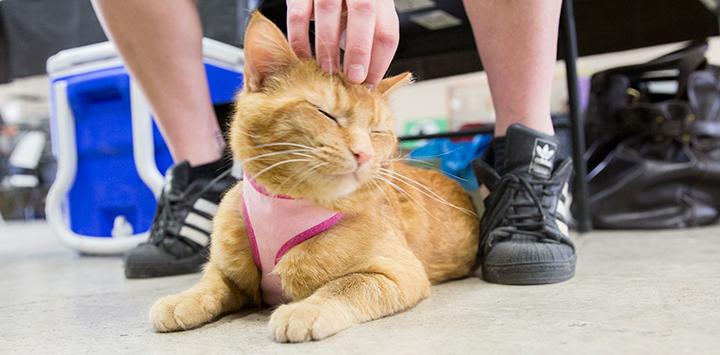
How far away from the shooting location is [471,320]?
76 cm

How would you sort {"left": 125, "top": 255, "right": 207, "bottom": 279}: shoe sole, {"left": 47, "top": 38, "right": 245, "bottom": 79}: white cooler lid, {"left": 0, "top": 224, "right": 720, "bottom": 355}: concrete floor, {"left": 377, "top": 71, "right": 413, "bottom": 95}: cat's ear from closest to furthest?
{"left": 0, "top": 224, "right": 720, "bottom": 355}: concrete floor → {"left": 377, "top": 71, "right": 413, "bottom": 95}: cat's ear → {"left": 125, "top": 255, "right": 207, "bottom": 279}: shoe sole → {"left": 47, "top": 38, "right": 245, "bottom": 79}: white cooler lid

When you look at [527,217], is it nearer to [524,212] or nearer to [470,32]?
[524,212]

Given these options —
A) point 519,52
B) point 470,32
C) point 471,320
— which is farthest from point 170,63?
point 470,32

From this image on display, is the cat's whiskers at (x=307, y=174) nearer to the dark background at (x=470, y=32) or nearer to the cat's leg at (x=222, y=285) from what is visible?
the cat's leg at (x=222, y=285)

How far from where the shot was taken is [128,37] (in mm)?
1310

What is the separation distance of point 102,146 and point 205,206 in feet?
2.73

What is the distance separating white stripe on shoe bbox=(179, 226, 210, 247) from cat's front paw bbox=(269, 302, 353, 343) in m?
0.66

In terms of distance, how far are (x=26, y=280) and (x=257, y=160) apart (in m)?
0.97

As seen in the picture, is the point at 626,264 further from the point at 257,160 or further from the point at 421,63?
the point at 421,63

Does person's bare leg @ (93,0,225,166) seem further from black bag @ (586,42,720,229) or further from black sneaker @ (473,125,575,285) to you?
black bag @ (586,42,720,229)

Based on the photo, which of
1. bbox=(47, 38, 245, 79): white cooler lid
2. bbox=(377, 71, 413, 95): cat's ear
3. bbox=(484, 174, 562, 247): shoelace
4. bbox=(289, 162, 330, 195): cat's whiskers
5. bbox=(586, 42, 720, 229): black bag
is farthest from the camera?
bbox=(586, 42, 720, 229): black bag

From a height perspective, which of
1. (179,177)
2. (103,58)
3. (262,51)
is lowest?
(179,177)

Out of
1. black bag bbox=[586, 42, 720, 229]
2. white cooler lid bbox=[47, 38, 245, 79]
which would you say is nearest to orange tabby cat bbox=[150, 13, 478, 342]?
white cooler lid bbox=[47, 38, 245, 79]

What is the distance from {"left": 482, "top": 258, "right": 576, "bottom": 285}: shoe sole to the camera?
1.01 m
